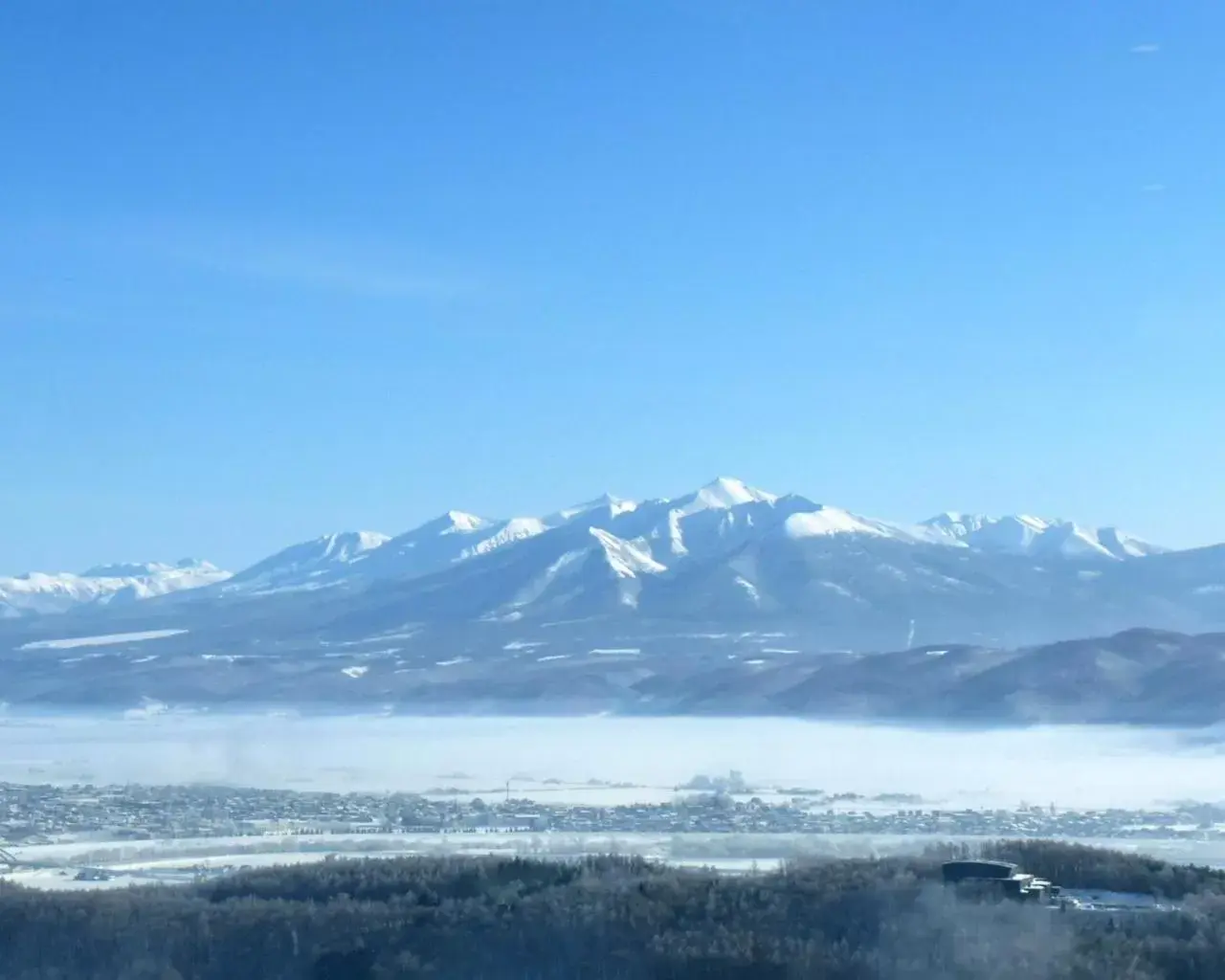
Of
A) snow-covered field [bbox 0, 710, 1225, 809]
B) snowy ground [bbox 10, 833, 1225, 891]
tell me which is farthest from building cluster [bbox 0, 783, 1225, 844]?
snow-covered field [bbox 0, 710, 1225, 809]

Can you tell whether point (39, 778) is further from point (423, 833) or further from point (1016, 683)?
point (1016, 683)

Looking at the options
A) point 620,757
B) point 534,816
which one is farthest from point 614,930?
point 620,757

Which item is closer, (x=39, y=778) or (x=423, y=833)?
(x=423, y=833)

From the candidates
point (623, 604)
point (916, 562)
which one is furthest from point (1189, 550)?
point (623, 604)

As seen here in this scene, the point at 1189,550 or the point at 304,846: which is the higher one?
the point at 1189,550

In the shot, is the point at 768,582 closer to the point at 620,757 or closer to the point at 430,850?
the point at 620,757

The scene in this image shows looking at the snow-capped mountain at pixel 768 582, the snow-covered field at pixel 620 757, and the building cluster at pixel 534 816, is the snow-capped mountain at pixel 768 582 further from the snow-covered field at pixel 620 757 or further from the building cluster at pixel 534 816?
the building cluster at pixel 534 816

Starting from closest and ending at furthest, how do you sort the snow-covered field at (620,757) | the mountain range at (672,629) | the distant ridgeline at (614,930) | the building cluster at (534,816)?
1. the distant ridgeline at (614,930)
2. the building cluster at (534,816)
3. the snow-covered field at (620,757)
4. the mountain range at (672,629)

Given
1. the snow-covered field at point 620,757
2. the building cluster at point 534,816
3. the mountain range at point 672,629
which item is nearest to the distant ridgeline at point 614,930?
the building cluster at point 534,816
